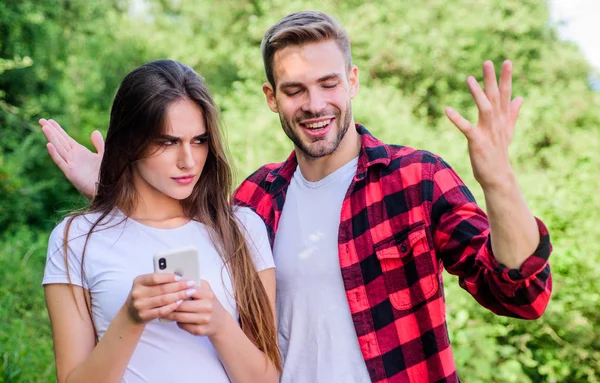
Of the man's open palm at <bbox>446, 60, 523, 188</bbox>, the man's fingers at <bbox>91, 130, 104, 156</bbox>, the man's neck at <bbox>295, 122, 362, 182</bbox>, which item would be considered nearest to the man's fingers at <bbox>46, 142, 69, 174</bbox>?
the man's fingers at <bbox>91, 130, 104, 156</bbox>

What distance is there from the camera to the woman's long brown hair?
2.11 meters

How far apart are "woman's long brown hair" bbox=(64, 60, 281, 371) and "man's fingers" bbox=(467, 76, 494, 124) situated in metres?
0.93

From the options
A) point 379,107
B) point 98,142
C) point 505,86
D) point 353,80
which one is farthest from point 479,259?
point 379,107

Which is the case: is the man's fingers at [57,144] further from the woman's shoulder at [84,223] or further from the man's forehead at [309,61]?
the man's forehead at [309,61]

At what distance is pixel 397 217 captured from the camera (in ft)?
7.43

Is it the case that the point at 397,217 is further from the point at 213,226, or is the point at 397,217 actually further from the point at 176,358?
the point at 176,358

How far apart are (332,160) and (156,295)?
105 cm

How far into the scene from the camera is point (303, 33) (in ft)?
8.29

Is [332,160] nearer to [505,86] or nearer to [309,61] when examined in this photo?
[309,61]

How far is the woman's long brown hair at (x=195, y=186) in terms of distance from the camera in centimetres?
211

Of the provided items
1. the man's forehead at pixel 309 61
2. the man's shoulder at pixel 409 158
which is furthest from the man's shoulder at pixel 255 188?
the man's shoulder at pixel 409 158

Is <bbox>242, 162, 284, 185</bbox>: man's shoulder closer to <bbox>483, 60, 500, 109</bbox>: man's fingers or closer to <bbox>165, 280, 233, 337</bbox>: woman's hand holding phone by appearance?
<bbox>165, 280, 233, 337</bbox>: woman's hand holding phone

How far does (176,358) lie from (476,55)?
12476mm

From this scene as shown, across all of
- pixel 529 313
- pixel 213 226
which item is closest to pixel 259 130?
pixel 213 226
